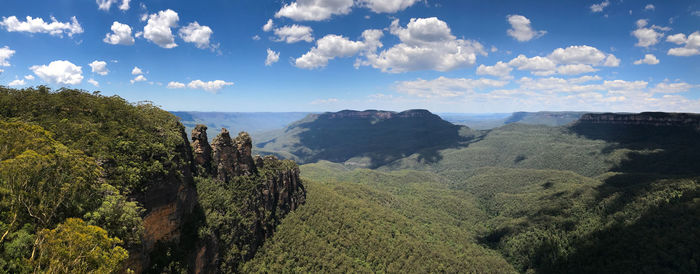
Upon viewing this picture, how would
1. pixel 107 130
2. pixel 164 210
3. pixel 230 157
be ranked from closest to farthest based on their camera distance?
pixel 164 210
pixel 107 130
pixel 230 157

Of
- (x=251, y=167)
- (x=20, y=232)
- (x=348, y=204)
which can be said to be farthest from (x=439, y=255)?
(x=20, y=232)

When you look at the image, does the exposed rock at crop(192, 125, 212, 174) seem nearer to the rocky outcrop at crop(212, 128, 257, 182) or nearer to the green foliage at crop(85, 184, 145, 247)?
the rocky outcrop at crop(212, 128, 257, 182)

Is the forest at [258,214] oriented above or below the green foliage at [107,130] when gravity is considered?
below

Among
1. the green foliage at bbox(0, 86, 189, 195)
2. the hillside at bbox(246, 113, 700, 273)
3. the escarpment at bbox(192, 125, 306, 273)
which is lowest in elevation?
the hillside at bbox(246, 113, 700, 273)

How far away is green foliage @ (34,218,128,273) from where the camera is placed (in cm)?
1450

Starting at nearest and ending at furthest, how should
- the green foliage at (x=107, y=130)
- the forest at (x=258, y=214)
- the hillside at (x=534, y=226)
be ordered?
1. the forest at (x=258, y=214)
2. the green foliage at (x=107, y=130)
3. the hillside at (x=534, y=226)

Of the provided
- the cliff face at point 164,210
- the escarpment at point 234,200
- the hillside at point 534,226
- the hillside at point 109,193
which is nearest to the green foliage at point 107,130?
the hillside at point 109,193

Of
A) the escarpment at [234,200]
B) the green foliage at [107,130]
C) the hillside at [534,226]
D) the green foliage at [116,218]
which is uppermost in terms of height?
the green foliage at [107,130]

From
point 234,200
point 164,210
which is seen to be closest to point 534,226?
point 234,200

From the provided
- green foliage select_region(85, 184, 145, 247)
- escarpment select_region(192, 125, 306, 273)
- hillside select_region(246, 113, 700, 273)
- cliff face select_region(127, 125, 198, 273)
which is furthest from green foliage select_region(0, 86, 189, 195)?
hillside select_region(246, 113, 700, 273)

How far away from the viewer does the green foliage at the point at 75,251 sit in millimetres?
14500

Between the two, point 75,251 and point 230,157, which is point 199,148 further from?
point 75,251

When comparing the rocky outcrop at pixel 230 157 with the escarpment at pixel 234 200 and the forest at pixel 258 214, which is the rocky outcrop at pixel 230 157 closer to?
the escarpment at pixel 234 200

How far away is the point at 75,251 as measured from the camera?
15555 millimetres
